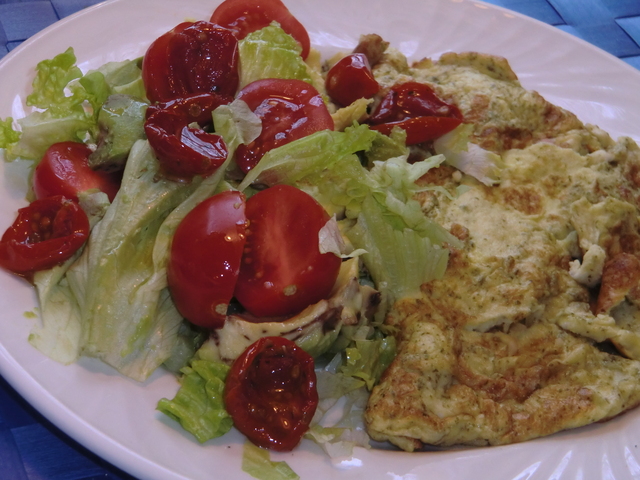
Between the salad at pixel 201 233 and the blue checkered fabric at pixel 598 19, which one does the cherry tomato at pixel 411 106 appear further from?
the blue checkered fabric at pixel 598 19

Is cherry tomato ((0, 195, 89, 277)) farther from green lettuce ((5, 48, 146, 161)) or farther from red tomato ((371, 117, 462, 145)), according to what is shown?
red tomato ((371, 117, 462, 145))

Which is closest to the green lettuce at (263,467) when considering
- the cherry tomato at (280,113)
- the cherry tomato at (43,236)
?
the cherry tomato at (43,236)

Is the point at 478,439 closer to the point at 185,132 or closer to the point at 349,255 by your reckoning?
the point at 349,255

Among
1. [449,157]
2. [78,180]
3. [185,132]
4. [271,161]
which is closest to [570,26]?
[449,157]

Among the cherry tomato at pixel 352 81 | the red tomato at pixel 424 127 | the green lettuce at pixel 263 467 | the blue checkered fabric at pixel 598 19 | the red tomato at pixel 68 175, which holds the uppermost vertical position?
the red tomato at pixel 68 175

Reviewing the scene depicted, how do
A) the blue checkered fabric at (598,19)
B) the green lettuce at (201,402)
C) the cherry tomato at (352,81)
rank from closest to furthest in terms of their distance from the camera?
the green lettuce at (201,402), the cherry tomato at (352,81), the blue checkered fabric at (598,19)

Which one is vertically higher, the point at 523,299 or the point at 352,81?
the point at 352,81

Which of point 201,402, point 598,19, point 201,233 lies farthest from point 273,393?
point 598,19

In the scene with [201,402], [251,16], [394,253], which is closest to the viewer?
[201,402]

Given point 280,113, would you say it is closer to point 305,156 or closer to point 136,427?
point 305,156
